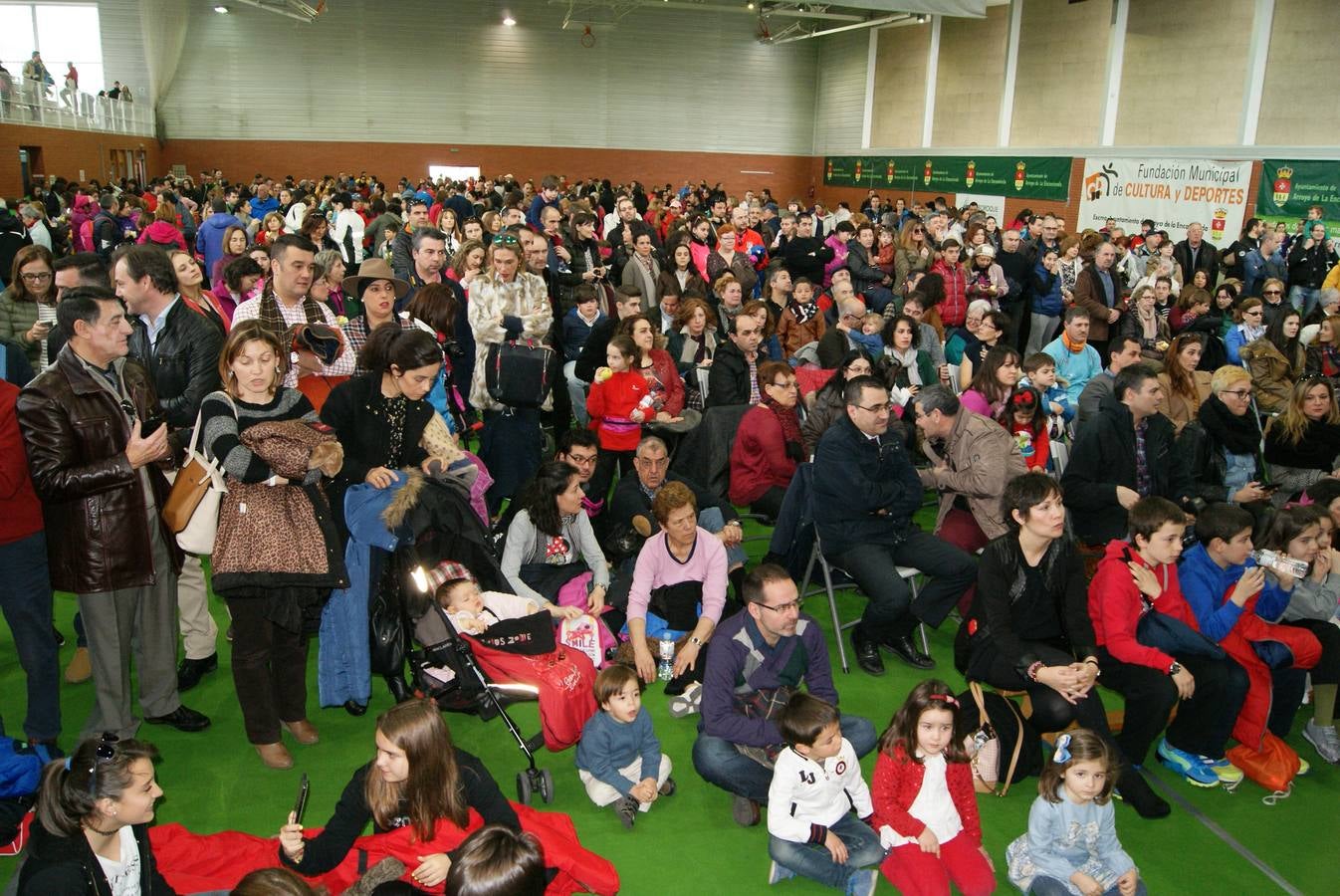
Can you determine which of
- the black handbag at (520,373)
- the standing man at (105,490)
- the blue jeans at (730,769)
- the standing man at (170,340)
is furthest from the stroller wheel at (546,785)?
the black handbag at (520,373)

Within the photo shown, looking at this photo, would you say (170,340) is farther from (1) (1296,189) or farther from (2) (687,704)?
(1) (1296,189)

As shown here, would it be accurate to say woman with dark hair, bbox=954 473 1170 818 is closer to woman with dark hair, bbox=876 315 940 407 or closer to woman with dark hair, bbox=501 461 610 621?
woman with dark hair, bbox=501 461 610 621

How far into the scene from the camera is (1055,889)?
125 inches

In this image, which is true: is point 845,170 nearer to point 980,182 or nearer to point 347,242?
point 980,182

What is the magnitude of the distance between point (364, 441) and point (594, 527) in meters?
1.64

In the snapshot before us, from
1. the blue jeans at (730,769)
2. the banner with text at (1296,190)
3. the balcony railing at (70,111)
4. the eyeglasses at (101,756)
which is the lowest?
the blue jeans at (730,769)

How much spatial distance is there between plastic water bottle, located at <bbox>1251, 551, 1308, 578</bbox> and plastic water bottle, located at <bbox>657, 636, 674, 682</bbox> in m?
2.63

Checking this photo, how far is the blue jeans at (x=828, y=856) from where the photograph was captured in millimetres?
3262

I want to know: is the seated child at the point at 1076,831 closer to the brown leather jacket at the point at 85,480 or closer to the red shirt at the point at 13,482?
the brown leather jacket at the point at 85,480

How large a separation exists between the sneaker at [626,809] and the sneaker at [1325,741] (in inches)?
121

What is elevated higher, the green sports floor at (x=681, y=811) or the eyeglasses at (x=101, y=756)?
the eyeglasses at (x=101, y=756)

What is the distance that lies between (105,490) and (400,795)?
5.30 feet

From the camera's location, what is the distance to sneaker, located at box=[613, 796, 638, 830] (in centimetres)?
361

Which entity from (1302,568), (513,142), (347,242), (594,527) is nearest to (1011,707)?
(1302,568)
